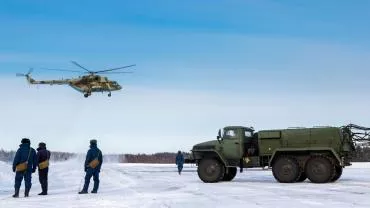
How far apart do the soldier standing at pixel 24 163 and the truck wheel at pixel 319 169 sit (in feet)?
35.2

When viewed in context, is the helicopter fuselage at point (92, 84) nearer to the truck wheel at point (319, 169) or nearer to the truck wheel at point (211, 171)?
the truck wheel at point (211, 171)

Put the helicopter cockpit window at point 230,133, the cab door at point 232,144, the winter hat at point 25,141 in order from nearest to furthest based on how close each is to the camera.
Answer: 1. the winter hat at point 25,141
2. the cab door at point 232,144
3. the helicopter cockpit window at point 230,133

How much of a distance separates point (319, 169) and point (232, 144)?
3807 mm

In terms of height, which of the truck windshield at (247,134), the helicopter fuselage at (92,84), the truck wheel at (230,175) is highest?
the helicopter fuselage at (92,84)

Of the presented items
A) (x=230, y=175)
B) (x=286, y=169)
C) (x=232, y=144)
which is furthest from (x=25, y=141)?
(x=230, y=175)

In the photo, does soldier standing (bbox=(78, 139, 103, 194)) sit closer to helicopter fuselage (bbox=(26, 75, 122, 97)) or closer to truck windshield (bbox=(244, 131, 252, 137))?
truck windshield (bbox=(244, 131, 252, 137))

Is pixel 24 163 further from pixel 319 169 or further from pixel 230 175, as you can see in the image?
pixel 319 169

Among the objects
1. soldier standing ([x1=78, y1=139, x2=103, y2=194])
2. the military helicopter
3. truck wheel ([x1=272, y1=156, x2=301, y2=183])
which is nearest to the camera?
soldier standing ([x1=78, y1=139, x2=103, y2=194])

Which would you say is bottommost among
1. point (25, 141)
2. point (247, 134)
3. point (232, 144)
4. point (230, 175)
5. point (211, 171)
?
point (230, 175)

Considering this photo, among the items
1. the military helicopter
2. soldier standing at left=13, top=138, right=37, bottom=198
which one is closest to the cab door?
soldier standing at left=13, top=138, right=37, bottom=198

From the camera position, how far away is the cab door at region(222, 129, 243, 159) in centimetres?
2356

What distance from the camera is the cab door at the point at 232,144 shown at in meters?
23.6

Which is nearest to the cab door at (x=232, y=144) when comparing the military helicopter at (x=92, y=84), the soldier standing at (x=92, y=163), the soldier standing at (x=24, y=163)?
the soldier standing at (x=92, y=163)

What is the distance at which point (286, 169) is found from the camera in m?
22.2
